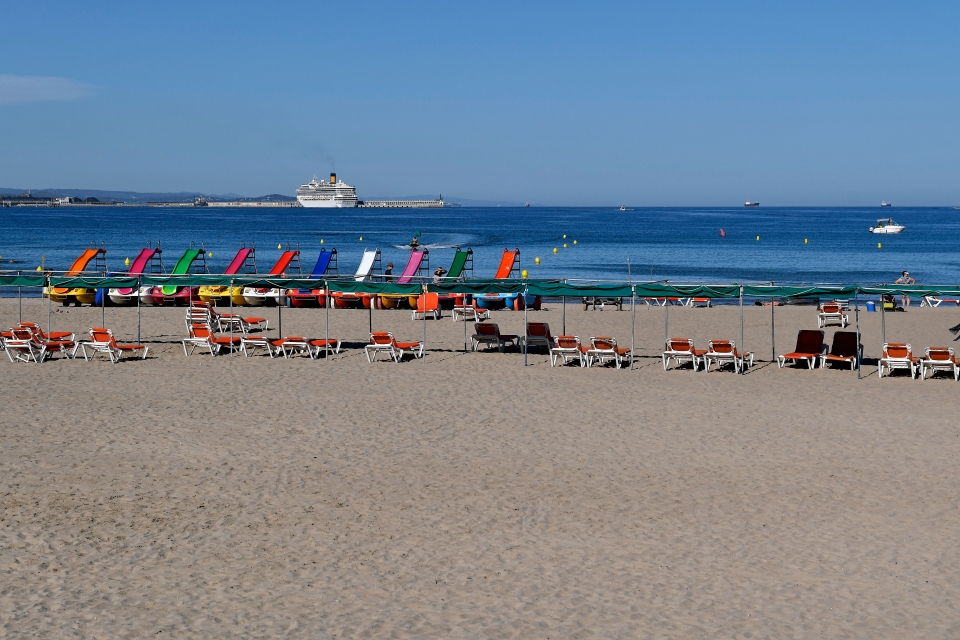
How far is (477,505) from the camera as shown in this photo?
8.80 metres

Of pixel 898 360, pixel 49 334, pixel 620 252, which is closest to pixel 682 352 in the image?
pixel 898 360

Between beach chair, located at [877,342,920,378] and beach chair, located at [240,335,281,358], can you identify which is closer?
beach chair, located at [877,342,920,378]

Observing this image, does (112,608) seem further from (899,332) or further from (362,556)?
(899,332)

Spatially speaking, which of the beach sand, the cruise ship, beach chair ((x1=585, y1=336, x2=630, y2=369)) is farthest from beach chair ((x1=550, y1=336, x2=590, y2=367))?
the cruise ship

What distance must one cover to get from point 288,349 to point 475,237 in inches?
2607

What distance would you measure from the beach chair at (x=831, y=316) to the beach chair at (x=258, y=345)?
490 inches

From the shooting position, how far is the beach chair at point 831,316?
23016 mm

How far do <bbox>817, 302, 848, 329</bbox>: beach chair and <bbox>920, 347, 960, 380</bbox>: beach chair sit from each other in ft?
24.6

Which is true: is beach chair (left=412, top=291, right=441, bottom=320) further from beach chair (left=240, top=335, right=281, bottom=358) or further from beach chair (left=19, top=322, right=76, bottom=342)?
beach chair (left=19, top=322, right=76, bottom=342)

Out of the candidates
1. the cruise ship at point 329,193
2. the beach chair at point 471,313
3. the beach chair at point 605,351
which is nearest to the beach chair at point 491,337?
the beach chair at point 605,351

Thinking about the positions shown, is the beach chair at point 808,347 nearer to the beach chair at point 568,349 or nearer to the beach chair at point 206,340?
the beach chair at point 568,349

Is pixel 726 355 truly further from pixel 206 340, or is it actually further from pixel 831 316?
pixel 206 340

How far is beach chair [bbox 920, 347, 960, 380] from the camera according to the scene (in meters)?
15.3

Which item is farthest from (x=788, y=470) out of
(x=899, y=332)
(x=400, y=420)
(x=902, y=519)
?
(x=899, y=332)
